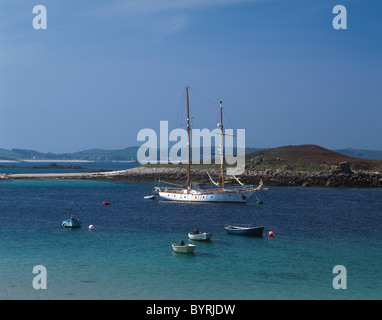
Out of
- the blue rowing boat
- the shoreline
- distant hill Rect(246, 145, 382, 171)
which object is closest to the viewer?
the blue rowing boat

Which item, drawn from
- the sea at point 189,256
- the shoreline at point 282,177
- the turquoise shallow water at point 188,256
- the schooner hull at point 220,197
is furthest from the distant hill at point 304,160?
the sea at point 189,256

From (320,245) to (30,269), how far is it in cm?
2502

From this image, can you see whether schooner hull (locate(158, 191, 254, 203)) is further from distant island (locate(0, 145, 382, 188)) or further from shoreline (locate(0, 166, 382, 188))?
distant island (locate(0, 145, 382, 188))

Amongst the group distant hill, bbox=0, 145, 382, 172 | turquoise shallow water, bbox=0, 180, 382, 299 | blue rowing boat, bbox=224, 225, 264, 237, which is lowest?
turquoise shallow water, bbox=0, 180, 382, 299

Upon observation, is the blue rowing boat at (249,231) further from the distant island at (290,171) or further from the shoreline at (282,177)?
the distant island at (290,171)

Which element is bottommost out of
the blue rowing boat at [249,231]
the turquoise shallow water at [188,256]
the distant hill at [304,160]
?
the turquoise shallow water at [188,256]

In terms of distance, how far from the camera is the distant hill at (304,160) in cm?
12750

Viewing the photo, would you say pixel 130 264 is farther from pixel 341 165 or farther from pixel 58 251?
pixel 341 165

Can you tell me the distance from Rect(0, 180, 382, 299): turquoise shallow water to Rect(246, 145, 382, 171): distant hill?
197 feet

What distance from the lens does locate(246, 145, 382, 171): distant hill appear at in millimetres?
127500

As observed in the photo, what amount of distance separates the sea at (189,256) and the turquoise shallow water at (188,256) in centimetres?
7

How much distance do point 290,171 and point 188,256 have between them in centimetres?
9486

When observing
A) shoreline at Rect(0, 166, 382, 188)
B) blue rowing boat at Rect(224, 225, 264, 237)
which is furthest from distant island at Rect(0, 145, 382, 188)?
blue rowing boat at Rect(224, 225, 264, 237)

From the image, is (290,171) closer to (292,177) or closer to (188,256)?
(292,177)
